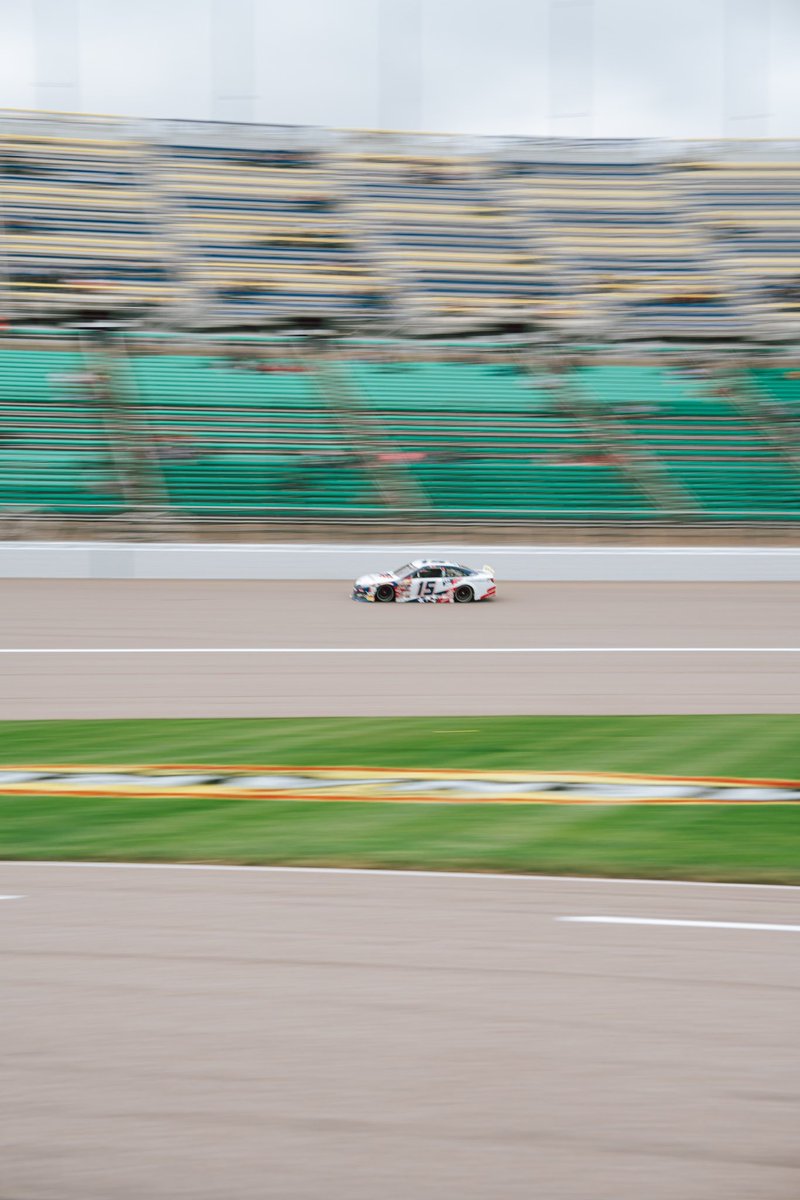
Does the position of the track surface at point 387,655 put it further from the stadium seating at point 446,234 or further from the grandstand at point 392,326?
the stadium seating at point 446,234

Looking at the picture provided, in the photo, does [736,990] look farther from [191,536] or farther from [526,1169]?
[191,536]

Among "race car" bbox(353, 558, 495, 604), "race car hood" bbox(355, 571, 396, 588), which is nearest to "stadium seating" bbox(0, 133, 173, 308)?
"race car hood" bbox(355, 571, 396, 588)

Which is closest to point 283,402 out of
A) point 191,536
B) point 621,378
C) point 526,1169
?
point 191,536

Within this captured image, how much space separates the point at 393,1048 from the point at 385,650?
10356mm

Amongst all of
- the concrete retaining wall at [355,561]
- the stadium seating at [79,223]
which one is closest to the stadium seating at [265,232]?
the stadium seating at [79,223]

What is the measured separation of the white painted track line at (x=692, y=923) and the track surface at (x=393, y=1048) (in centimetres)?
6

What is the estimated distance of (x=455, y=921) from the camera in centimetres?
450

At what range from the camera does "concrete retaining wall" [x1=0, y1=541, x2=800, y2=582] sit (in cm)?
1928

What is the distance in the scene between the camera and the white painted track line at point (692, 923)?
4.46 meters

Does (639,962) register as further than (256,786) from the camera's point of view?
No

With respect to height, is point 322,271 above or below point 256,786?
above

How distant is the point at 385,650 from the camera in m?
13.7

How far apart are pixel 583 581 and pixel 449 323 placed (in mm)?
12632

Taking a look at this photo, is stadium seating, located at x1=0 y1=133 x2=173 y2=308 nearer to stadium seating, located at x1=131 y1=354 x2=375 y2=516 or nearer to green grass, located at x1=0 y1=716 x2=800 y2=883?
stadium seating, located at x1=131 y1=354 x2=375 y2=516
